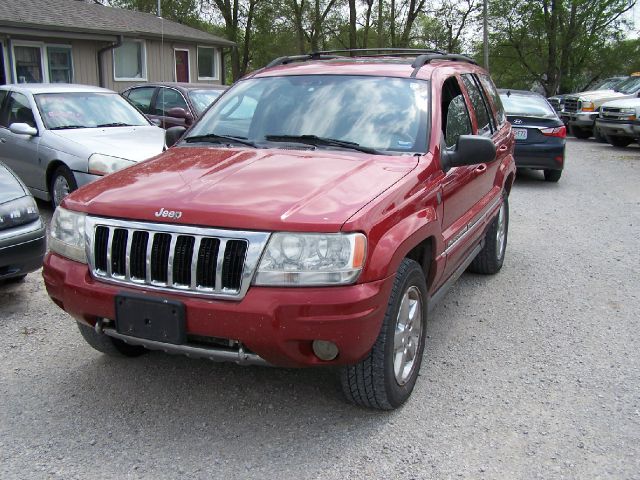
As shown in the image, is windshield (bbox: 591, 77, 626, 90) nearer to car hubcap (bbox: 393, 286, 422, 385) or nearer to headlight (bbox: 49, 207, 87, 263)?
car hubcap (bbox: 393, 286, 422, 385)

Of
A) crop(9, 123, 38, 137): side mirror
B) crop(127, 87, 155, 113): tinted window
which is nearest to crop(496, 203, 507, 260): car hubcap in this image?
crop(9, 123, 38, 137): side mirror

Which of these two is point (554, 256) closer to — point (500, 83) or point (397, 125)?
point (397, 125)

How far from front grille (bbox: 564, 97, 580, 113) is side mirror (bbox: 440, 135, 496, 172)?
56.0 feet

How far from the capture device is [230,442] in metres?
3.09

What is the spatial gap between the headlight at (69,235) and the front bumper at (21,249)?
144 cm

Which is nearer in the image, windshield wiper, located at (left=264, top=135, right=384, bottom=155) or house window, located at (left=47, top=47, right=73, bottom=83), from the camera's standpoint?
windshield wiper, located at (left=264, top=135, right=384, bottom=155)

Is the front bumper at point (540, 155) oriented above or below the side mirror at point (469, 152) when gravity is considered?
below

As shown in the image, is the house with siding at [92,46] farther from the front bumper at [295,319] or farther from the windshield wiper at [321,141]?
the front bumper at [295,319]

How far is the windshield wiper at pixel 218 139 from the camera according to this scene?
13.1 ft

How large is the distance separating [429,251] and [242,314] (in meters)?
1.32

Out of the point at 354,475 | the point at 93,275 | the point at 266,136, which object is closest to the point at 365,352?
the point at 354,475

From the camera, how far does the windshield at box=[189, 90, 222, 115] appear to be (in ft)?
35.0

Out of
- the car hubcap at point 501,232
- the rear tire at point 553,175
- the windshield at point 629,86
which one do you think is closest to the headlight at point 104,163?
the car hubcap at point 501,232

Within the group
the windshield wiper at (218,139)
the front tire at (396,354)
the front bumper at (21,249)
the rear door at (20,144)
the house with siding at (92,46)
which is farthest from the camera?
the house with siding at (92,46)
